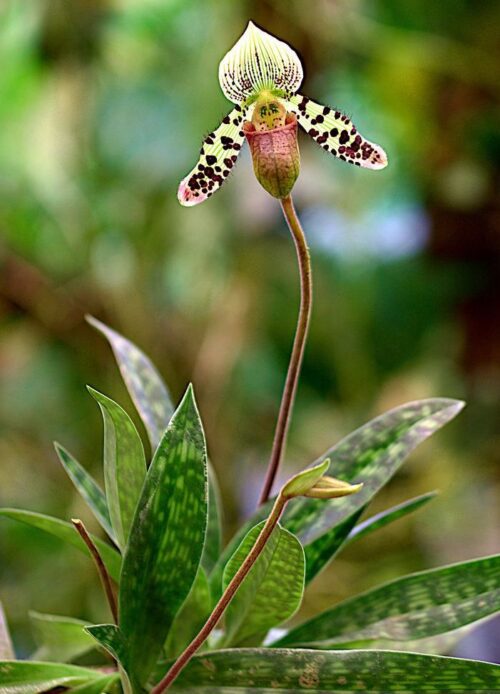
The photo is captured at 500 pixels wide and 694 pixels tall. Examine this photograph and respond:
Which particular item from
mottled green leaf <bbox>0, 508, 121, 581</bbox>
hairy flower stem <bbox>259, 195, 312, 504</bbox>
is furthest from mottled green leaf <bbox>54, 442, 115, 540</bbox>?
hairy flower stem <bbox>259, 195, 312, 504</bbox>

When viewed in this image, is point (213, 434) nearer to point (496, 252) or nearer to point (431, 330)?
point (431, 330)

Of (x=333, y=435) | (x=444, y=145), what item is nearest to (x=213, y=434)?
(x=333, y=435)

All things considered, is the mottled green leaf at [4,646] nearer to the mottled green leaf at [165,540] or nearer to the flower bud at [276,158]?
the mottled green leaf at [165,540]

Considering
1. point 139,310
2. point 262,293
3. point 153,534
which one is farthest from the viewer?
point 262,293

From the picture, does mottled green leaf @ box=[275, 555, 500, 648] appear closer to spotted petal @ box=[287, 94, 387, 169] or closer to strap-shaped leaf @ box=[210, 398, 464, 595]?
strap-shaped leaf @ box=[210, 398, 464, 595]

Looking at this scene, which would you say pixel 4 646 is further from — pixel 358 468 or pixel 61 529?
pixel 358 468

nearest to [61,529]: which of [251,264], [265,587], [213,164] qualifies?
[265,587]

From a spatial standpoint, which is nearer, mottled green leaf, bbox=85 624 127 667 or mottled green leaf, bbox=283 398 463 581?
mottled green leaf, bbox=85 624 127 667
